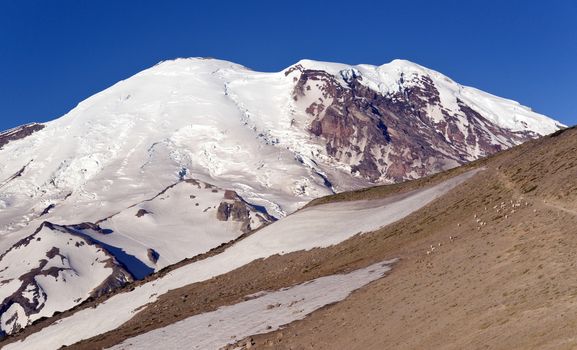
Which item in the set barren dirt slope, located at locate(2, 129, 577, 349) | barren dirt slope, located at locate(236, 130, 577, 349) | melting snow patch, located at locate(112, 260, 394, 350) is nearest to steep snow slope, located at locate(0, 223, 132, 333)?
barren dirt slope, located at locate(2, 129, 577, 349)

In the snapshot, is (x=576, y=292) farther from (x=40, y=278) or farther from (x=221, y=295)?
(x=40, y=278)

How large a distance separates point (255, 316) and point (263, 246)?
25160 mm

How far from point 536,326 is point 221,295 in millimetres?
31663

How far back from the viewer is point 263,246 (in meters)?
65.5

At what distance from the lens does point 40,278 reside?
18138 centimetres

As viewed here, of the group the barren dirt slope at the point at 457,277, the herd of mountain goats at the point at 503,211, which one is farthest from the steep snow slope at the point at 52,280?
the herd of mountain goats at the point at 503,211

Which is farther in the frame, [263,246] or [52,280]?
[52,280]

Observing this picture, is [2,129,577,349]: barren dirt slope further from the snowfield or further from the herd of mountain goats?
the snowfield

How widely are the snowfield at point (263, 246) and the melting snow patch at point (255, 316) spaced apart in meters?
12.2

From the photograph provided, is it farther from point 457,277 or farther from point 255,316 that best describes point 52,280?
point 457,277

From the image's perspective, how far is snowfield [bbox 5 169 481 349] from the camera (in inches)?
2271

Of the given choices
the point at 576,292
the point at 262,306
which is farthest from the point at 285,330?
the point at 576,292

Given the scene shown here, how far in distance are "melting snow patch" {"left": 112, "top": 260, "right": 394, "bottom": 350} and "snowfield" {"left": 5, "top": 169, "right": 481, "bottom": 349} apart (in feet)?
39.9

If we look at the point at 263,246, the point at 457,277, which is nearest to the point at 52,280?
the point at 263,246
